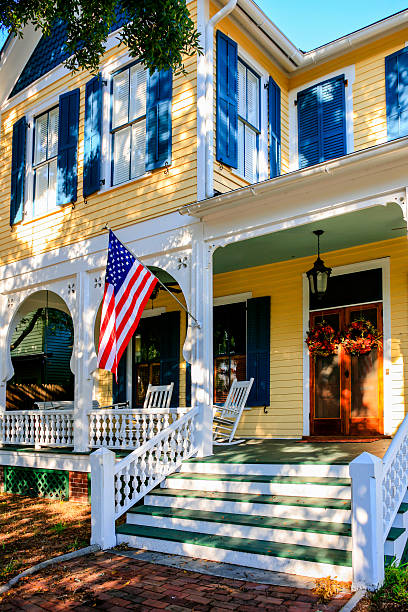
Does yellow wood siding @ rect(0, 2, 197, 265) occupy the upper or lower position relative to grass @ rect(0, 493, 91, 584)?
upper

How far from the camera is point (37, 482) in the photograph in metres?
9.12

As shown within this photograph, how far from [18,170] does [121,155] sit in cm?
274

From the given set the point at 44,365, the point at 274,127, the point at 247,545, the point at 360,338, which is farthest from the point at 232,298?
the point at 44,365

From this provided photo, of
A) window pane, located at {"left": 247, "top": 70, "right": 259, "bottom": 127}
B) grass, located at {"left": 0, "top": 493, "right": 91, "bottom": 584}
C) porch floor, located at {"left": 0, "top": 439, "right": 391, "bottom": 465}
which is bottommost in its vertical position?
grass, located at {"left": 0, "top": 493, "right": 91, "bottom": 584}

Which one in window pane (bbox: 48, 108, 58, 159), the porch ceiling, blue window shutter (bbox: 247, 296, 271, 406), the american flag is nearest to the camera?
the american flag

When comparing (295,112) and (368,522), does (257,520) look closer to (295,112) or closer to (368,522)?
(368,522)

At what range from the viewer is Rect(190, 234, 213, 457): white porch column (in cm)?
714

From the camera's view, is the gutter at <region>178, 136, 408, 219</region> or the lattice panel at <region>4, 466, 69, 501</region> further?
the lattice panel at <region>4, 466, 69, 501</region>

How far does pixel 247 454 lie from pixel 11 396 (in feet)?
37.8

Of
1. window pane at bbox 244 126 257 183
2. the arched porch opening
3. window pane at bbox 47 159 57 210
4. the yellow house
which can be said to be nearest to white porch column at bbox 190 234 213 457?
the yellow house

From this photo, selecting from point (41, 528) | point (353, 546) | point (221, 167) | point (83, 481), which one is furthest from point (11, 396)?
point (353, 546)

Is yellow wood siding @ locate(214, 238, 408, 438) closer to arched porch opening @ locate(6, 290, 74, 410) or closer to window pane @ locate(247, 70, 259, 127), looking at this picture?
window pane @ locate(247, 70, 259, 127)

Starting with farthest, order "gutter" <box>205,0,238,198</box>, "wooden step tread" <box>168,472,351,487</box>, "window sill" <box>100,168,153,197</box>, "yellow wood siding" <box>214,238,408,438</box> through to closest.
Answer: "window sill" <box>100,168,153,197</box> < "yellow wood siding" <box>214,238,408,438</box> < "gutter" <box>205,0,238,198</box> < "wooden step tread" <box>168,472,351,487</box>

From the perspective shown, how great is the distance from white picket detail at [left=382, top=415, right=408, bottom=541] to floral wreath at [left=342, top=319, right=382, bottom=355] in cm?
288
